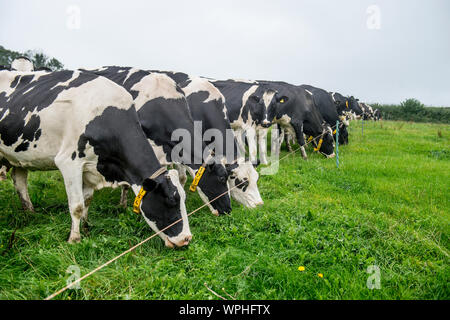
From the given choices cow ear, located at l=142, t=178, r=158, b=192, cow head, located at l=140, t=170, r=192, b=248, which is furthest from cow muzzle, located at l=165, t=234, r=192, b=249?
cow ear, located at l=142, t=178, r=158, b=192

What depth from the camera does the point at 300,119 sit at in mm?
11281

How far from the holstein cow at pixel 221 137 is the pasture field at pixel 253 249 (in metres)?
0.35

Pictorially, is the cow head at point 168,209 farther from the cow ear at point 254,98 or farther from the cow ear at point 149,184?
the cow ear at point 254,98

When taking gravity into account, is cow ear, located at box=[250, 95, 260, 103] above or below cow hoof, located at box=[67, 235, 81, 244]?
above

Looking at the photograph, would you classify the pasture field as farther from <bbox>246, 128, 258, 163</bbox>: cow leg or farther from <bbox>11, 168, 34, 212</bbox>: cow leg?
<bbox>246, 128, 258, 163</bbox>: cow leg

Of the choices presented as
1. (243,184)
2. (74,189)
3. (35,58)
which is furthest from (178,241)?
(35,58)

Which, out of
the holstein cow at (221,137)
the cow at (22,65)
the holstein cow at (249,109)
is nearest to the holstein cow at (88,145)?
the holstein cow at (221,137)

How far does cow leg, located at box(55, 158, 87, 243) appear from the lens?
169 inches

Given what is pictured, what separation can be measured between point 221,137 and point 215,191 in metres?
1.37

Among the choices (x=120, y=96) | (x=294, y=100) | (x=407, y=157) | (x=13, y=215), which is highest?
(x=120, y=96)

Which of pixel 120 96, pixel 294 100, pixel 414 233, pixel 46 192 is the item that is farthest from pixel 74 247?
pixel 294 100

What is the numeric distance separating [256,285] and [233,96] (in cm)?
731

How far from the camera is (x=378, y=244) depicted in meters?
4.43
